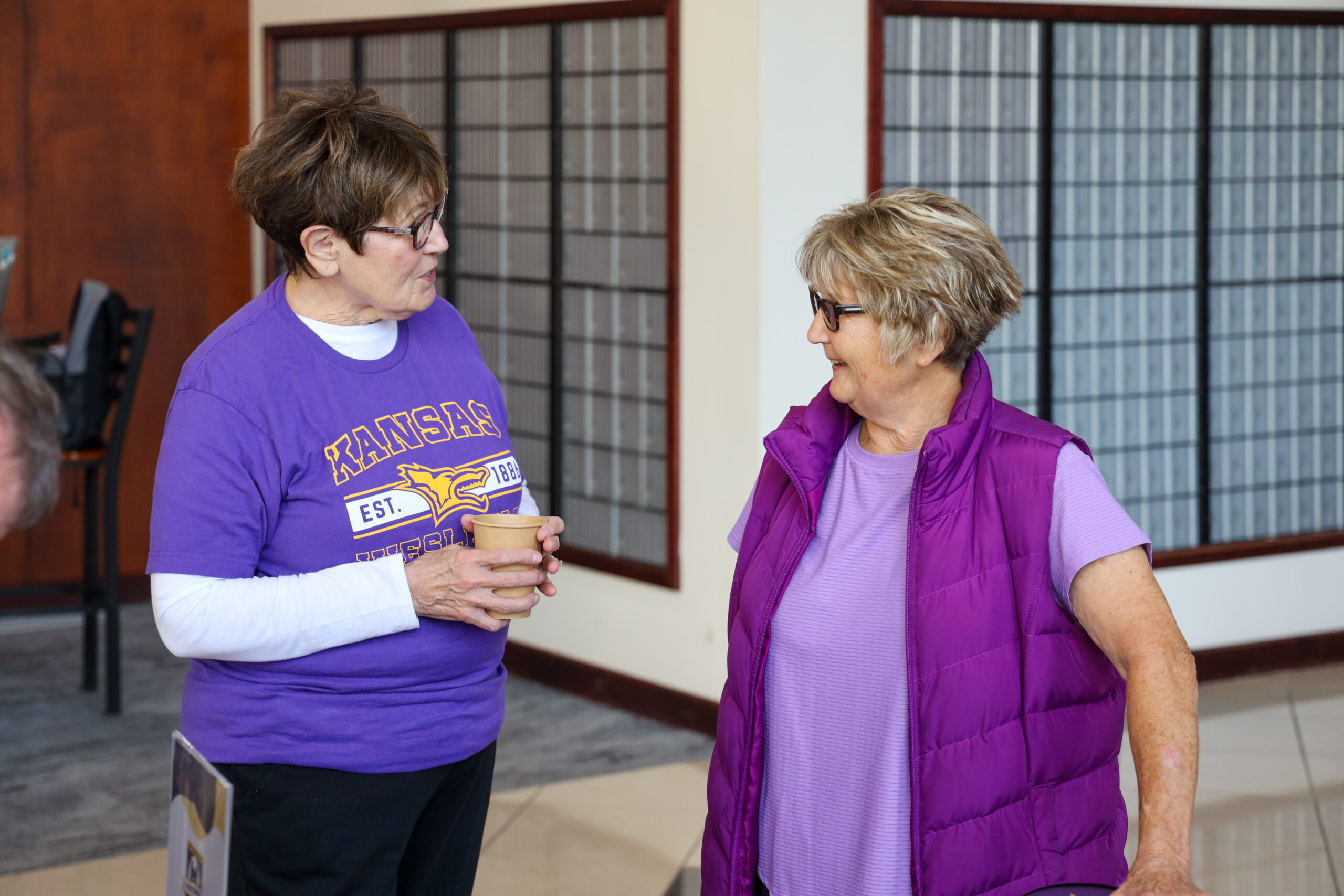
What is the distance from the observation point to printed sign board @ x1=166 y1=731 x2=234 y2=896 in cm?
119

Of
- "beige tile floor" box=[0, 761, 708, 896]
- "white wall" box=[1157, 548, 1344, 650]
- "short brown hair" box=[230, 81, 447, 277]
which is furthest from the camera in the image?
"white wall" box=[1157, 548, 1344, 650]

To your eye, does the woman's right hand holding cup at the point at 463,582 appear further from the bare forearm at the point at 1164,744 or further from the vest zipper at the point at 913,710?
the bare forearm at the point at 1164,744

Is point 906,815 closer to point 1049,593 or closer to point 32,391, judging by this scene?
point 1049,593

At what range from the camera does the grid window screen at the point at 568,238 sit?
4.27m

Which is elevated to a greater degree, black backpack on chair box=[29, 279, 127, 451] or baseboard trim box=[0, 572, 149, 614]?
black backpack on chair box=[29, 279, 127, 451]

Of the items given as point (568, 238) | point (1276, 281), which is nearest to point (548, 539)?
point (568, 238)

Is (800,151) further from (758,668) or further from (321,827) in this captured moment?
(321,827)

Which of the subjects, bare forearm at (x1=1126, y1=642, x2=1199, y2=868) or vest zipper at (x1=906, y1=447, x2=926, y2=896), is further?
vest zipper at (x1=906, y1=447, x2=926, y2=896)

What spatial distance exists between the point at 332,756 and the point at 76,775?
2.63 metres

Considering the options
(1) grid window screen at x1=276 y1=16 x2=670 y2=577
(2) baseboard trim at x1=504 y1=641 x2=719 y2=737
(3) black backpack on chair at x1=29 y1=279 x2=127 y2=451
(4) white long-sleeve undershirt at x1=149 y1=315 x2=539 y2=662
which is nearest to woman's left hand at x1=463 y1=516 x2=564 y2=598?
(4) white long-sleeve undershirt at x1=149 y1=315 x2=539 y2=662

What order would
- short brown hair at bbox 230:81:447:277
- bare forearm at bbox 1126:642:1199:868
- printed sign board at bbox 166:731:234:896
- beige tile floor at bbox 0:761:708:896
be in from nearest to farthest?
printed sign board at bbox 166:731:234:896
bare forearm at bbox 1126:642:1199:868
short brown hair at bbox 230:81:447:277
beige tile floor at bbox 0:761:708:896

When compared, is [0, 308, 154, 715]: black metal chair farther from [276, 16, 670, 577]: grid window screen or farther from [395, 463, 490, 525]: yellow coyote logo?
[395, 463, 490, 525]: yellow coyote logo

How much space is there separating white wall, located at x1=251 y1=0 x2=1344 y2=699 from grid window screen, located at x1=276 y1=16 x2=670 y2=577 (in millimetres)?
140

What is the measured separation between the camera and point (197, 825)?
1.25m
